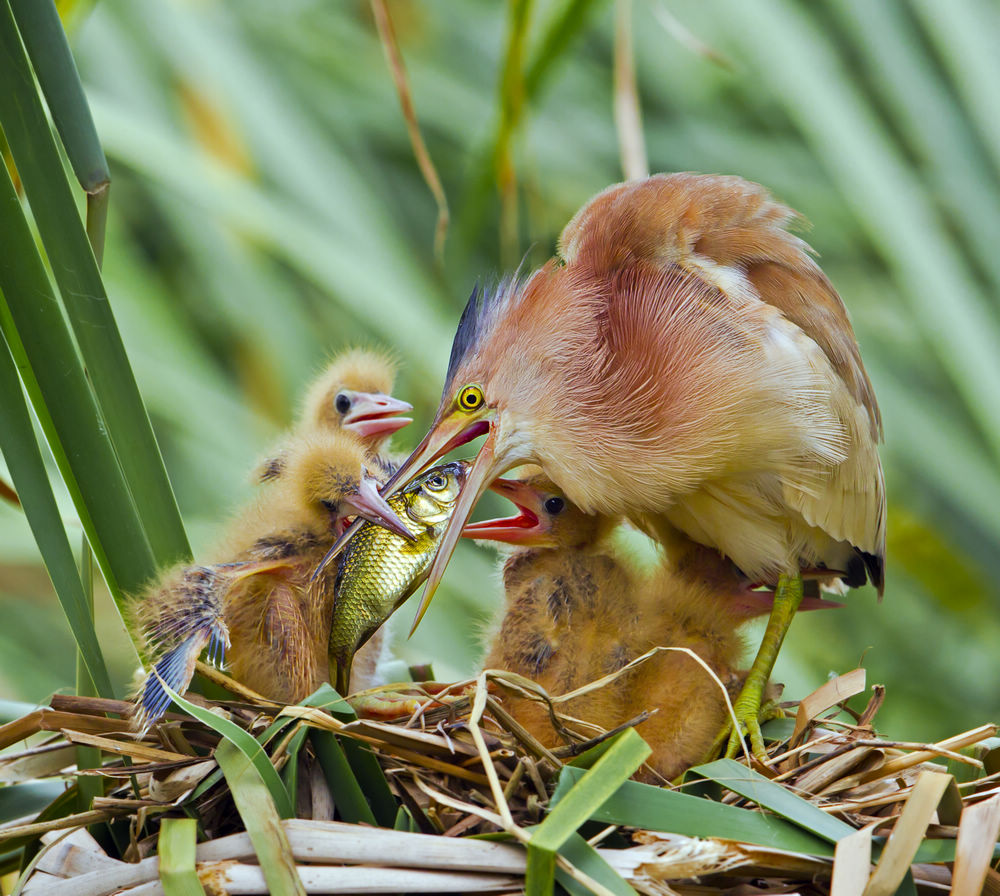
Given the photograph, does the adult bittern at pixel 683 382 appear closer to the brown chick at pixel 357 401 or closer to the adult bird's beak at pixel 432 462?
the adult bird's beak at pixel 432 462

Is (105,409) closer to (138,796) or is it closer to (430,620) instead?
(138,796)

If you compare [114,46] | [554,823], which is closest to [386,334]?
[114,46]

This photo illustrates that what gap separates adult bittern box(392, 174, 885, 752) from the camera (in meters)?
1.09

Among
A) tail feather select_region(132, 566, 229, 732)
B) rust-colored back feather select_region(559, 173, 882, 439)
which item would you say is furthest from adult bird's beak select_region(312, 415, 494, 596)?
rust-colored back feather select_region(559, 173, 882, 439)

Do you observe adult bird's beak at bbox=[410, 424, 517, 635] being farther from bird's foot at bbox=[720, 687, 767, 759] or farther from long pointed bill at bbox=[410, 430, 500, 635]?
bird's foot at bbox=[720, 687, 767, 759]

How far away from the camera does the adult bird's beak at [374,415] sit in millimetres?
1418

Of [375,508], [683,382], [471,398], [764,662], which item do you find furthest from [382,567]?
[764,662]

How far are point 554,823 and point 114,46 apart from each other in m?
1.90

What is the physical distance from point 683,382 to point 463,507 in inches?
10.9

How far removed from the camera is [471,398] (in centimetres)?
114

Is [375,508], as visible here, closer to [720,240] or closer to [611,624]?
[611,624]

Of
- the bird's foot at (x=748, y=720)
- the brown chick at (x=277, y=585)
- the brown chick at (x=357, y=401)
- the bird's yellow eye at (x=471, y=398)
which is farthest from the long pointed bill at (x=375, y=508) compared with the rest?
the bird's foot at (x=748, y=720)

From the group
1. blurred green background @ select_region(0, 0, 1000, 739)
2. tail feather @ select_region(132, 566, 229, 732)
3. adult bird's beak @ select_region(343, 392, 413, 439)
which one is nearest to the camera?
tail feather @ select_region(132, 566, 229, 732)

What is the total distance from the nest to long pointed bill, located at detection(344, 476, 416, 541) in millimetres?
206
